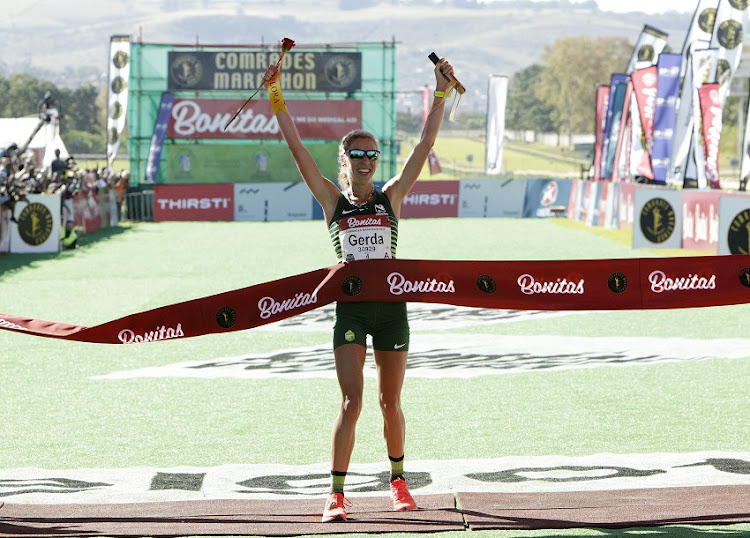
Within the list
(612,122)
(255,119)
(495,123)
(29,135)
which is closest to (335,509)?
(612,122)

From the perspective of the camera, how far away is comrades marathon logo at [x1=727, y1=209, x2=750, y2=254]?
20391 mm

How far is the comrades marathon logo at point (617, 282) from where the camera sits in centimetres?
615

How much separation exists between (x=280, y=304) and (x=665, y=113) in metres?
27.7

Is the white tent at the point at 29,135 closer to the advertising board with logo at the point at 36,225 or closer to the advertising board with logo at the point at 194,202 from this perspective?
the advertising board with logo at the point at 194,202

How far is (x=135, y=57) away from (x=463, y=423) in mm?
44876

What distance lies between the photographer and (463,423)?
8477mm

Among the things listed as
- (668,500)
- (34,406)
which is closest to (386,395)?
(668,500)

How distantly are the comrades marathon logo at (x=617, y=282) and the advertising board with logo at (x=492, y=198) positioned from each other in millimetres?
37365

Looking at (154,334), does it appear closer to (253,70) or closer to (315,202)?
(315,202)

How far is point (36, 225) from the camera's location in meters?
25.3

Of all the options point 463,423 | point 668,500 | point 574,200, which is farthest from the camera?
point 574,200

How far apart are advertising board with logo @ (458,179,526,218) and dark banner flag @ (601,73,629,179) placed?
12.9ft

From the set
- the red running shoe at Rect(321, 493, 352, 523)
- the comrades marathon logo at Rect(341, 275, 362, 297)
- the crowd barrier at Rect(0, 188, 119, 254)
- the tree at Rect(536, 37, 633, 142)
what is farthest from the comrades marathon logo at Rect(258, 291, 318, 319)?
the tree at Rect(536, 37, 633, 142)

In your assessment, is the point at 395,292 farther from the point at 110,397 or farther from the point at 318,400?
the point at 110,397
